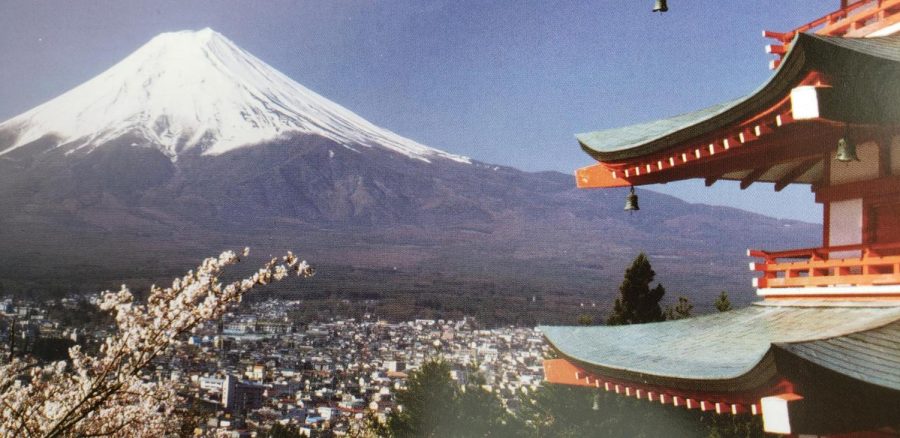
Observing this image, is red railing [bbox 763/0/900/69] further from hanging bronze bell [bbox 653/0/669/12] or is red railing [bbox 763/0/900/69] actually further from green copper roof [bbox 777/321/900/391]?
green copper roof [bbox 777/321/900/391]

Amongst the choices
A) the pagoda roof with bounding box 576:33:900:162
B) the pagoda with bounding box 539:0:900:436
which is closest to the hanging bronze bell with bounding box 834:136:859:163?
the pagoda with bounding box 539:0:900:436

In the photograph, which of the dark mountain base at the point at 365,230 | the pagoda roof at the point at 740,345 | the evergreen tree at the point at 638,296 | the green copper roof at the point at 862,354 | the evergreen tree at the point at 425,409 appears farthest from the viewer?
the dark mountain base at the point at 365,230

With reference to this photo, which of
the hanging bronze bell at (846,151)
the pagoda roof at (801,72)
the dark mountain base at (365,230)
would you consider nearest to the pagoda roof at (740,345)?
the hanging bronze bell at (846,151)

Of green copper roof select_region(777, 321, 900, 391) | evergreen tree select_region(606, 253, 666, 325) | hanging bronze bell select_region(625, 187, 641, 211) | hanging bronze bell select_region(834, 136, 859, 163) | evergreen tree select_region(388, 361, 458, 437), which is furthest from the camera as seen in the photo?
evergreen tree select_region(388, 361, 458, 437)

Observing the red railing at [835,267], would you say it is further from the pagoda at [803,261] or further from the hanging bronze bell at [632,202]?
the hanging bronze bell at [632,202]

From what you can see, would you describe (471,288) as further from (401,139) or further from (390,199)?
(401,139)

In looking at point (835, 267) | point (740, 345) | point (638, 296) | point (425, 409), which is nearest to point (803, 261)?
point (835, 267)
